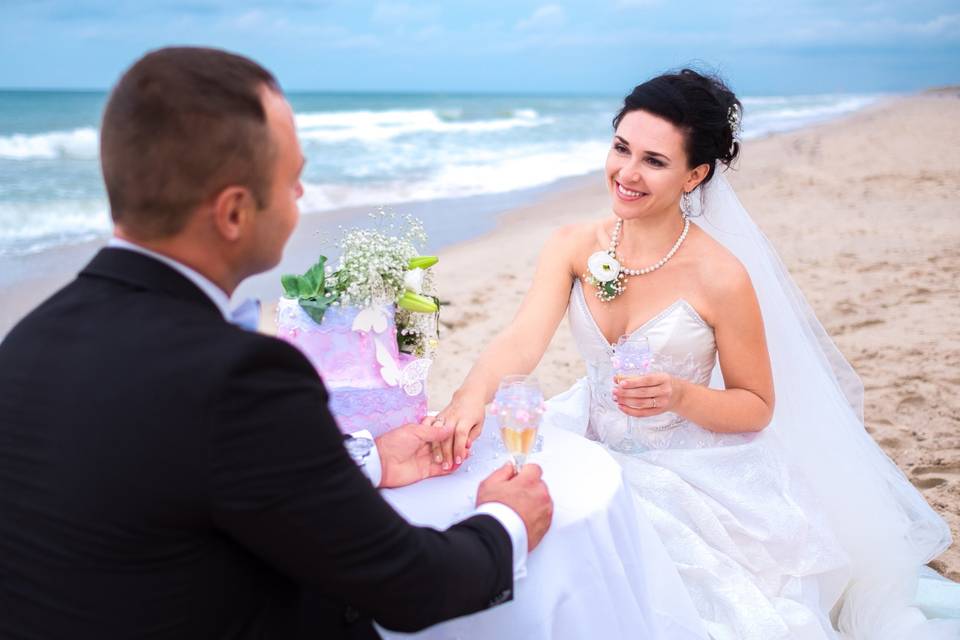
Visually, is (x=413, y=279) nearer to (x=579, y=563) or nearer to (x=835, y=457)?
(x=579, y=563)

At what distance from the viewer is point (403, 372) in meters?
2.70

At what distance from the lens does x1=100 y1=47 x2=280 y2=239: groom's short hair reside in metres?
1.56

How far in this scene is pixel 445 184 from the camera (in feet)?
52.7

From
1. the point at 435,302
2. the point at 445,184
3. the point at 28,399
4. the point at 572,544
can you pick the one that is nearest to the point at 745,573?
the point at 572,544

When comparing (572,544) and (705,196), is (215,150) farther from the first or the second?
(705,196)

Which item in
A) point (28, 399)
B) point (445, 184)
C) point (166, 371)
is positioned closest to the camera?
point (166, 371)

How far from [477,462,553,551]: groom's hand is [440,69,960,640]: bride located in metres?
0.63

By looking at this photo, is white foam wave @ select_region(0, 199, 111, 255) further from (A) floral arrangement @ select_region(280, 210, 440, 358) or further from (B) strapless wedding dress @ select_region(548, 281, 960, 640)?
(B) strapless wedding dress @ select_region(548, 281, 960, 640)

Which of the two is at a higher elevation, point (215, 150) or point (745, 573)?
point (215, 150)

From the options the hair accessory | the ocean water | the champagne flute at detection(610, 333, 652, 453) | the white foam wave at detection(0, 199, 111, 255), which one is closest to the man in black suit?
the champagne flute at detection(610, 333, 652, 453)

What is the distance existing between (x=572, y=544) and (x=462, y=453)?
1.73 feet

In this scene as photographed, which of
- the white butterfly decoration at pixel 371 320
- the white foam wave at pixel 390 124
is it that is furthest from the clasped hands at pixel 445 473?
the white foam wave at pixel 390 124

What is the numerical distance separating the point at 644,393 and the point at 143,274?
184cm

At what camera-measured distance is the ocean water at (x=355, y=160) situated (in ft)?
39.1
